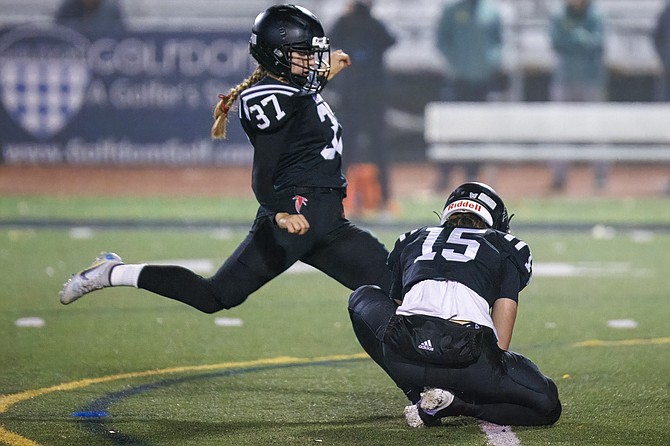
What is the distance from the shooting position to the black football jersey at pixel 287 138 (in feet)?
Answer: 18.7

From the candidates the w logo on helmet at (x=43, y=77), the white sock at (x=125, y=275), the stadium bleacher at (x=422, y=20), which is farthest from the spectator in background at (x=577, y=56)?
the white sock at (x=125, y=275)

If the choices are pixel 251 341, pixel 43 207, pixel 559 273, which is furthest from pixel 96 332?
pixel 43 207

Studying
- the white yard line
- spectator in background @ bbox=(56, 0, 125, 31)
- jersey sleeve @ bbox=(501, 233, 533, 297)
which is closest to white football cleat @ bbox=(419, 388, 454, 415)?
the white yard line

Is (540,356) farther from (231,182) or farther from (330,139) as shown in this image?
(231,182)

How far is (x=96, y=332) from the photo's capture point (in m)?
7.51

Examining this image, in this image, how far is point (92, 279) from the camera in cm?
591

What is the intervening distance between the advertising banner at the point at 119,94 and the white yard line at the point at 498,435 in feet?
33.5

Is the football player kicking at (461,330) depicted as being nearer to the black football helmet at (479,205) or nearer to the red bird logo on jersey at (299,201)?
the black football helmet at (479,205)

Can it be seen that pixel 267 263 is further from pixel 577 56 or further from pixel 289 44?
pixel 577 56

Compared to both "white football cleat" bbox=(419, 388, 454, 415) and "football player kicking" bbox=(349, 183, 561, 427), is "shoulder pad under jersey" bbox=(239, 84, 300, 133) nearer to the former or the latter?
"football player kicking" bbox=(349, 183, 561, 427)

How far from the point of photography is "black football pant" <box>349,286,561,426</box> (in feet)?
16.6

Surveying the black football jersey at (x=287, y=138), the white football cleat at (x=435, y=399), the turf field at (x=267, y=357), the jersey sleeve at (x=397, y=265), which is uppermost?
the black football jersey at (x=287, y=138)

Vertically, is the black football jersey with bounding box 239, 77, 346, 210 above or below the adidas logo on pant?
above

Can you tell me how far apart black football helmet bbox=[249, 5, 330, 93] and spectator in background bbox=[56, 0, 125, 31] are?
9.90m
